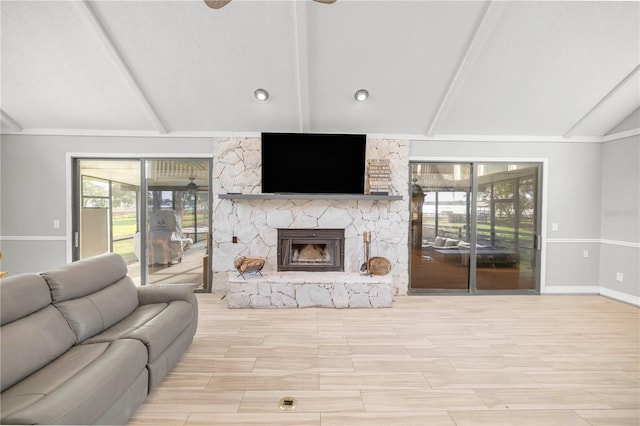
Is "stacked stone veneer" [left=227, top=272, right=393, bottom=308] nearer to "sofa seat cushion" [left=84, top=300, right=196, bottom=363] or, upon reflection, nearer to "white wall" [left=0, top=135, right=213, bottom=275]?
"sofa seat cushion" [left=84, top=300, right=196, bottom=363]

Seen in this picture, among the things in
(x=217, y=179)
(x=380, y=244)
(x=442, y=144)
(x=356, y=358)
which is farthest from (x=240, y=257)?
(x=442, y=144)

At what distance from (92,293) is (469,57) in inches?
170

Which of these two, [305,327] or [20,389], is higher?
[20,389]

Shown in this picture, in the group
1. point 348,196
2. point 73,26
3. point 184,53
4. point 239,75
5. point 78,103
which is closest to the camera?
point 73,26

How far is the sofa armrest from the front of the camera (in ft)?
9.27

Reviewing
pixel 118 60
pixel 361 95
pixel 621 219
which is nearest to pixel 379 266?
pixel 361 95

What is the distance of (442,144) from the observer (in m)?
4.62

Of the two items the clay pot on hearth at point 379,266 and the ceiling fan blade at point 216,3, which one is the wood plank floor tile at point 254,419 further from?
the ceiling fan blade at point 216,3

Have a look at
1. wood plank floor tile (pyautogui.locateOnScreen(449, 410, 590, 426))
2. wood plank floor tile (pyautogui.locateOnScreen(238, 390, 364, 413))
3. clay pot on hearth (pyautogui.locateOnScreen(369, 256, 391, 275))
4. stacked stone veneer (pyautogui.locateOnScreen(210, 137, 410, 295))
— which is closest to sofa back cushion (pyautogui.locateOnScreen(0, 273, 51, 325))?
wood plank floor tile (pyautogui.locateOnScreen(238, 390, 364, 413))

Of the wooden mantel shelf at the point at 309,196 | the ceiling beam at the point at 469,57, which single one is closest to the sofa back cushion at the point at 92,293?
the wooden mantel shelf at the point at 309,196

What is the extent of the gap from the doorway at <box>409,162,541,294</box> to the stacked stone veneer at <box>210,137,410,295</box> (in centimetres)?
51

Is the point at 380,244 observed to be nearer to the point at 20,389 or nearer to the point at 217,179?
the point at 217,179

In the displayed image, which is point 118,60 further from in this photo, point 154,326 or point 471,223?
point 471,223

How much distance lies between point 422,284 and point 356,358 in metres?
2.46
